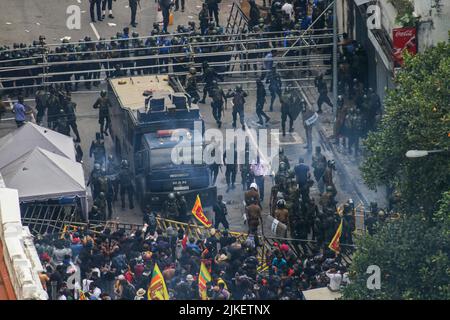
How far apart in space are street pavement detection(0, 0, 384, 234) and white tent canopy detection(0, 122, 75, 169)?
93.4 inches

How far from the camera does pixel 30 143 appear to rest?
4275 centimetres

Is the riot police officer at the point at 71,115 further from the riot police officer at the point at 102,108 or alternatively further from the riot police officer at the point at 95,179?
the riot police officer at the point at 95,179

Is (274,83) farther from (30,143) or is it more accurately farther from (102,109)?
(30,143)

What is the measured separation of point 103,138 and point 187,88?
11.5 ft

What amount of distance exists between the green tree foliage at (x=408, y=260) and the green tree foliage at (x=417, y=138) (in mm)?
815

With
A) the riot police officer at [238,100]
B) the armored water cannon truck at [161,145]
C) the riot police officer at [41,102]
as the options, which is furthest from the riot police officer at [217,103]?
the riot police officer at [41,102]

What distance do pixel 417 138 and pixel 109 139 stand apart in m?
17.1

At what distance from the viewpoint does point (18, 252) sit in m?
29.8

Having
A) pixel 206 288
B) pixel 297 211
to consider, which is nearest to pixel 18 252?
pixel 206 288

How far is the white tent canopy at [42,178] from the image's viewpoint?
40.5 meters

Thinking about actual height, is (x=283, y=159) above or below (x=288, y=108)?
below

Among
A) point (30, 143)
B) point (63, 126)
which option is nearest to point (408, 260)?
point (30, 143)

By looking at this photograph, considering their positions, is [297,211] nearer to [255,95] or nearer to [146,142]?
[146,142]
